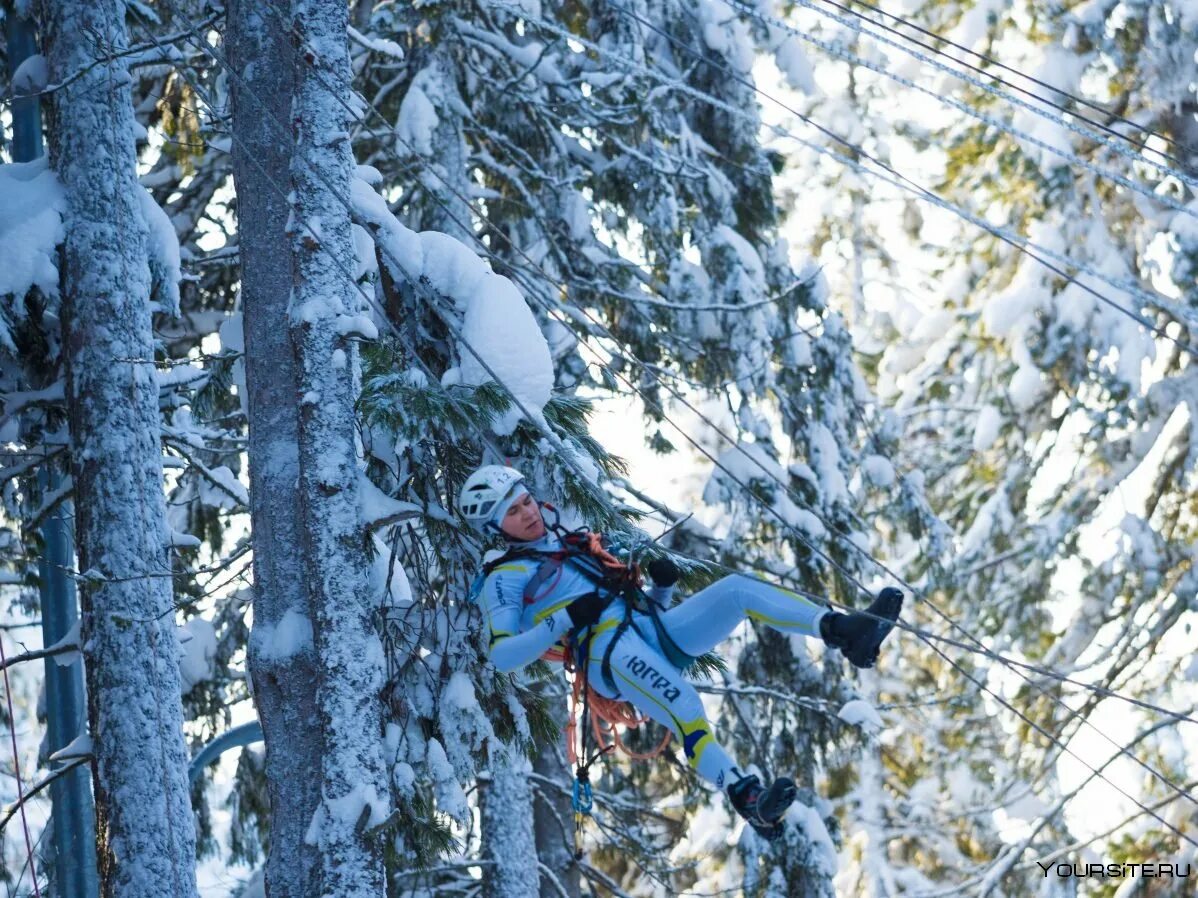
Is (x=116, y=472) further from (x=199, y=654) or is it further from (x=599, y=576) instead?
(x=199, y=654)

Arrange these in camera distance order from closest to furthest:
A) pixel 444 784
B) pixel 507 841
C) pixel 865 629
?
1. pixel 865 629
2. pixel 444 784
3. pixel 507 841

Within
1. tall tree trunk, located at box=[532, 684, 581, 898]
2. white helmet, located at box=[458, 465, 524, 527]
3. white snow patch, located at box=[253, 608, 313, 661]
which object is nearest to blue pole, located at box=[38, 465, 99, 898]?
tall tree trunk, located at box=[532, 684, 581, 898]

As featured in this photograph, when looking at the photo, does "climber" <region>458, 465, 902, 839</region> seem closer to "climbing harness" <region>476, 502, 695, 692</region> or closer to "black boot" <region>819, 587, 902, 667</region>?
"climbing harness" <region>476, 502, 695, 692</region>

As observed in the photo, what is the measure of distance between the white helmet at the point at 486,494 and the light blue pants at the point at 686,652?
621mm

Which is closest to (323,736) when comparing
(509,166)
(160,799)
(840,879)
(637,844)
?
(160,799)

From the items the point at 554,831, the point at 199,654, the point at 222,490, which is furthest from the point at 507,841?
the point at 222,490

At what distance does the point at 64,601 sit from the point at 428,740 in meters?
3.93

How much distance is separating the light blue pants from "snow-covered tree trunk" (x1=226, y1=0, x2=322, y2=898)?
1146 mm

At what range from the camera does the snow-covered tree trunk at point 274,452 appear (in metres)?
5.90

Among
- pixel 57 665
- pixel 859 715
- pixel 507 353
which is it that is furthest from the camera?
pixel 859 715

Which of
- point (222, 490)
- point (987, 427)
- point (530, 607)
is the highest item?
point (987, 427)

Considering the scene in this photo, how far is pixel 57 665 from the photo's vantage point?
9320mm

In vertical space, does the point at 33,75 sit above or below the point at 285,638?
above

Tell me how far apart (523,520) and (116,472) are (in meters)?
2.20
